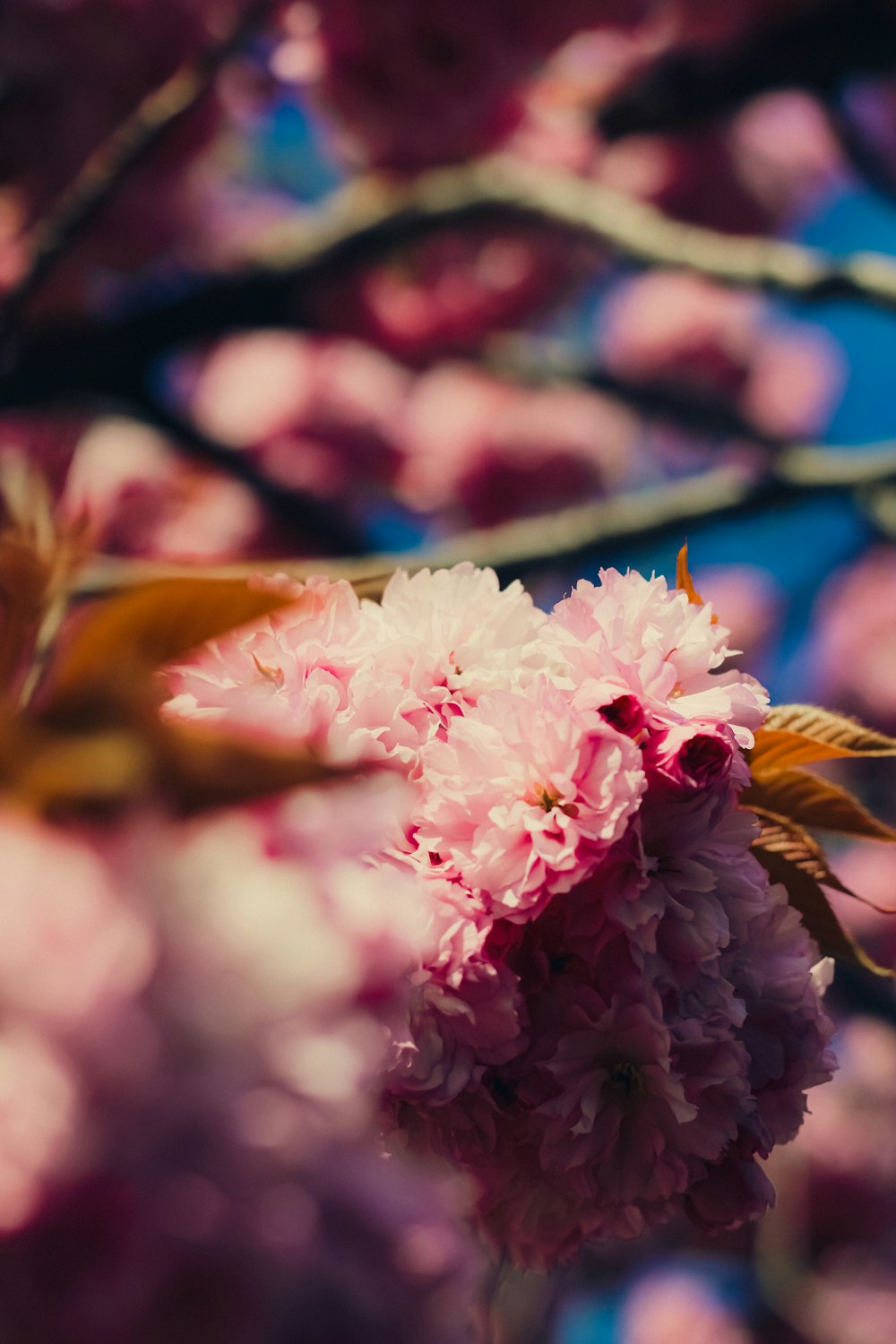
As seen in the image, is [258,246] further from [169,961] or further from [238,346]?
[238,346]

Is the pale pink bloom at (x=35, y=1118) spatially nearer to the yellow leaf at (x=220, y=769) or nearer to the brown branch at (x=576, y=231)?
the yellow leaf at (x=220, y=769)

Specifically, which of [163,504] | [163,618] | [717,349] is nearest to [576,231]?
[163,618]

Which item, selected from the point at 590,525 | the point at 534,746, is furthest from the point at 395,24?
the point at 534,746

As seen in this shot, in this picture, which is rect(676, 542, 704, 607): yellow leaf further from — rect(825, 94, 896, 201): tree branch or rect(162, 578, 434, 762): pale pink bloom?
rect(825, 94, 896, 201): tree branch

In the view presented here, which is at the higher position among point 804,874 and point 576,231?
point 576,231

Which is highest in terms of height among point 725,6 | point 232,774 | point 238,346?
point 725,6

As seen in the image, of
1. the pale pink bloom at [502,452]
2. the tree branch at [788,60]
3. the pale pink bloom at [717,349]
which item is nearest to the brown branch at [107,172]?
the tree branch at [788,60]

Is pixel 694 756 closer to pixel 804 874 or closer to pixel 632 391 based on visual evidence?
pixel 804 874
